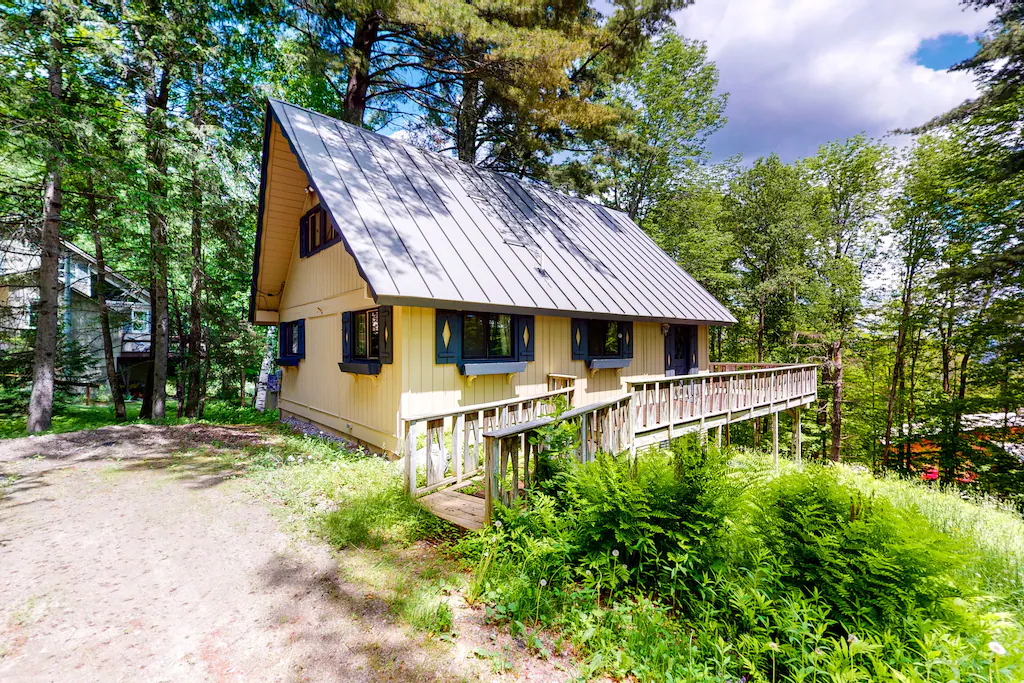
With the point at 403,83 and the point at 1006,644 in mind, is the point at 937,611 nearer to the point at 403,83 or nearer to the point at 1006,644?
the point at 1006,644

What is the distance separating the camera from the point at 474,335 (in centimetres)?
778

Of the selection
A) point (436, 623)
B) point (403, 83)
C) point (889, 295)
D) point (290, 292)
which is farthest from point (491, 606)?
point (889, 295)

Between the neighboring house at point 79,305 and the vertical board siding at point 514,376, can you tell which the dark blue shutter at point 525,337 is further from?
the neighboring house at point 79,305

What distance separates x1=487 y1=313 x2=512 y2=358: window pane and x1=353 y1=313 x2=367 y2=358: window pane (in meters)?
2.52

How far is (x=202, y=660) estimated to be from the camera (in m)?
2.57

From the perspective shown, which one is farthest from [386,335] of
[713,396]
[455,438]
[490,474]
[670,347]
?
[670,347]

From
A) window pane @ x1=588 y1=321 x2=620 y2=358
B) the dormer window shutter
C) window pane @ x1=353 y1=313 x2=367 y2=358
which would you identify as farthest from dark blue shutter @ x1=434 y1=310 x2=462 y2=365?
window pane @ x1=588 y1=321 x2=620 y2=358

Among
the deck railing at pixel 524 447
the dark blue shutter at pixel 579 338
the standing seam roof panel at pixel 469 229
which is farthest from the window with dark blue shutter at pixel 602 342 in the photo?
the deck railing at pixel 524 447

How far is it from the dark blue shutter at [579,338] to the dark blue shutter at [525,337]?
1248mm

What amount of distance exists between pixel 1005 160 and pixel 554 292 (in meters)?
11.0

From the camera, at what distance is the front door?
12461 mm

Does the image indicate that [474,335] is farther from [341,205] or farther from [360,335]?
[341,205]

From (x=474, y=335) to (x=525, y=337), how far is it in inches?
46.1

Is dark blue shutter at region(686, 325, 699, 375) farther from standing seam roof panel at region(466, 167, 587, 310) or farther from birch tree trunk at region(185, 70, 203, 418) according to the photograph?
birch tree trunk at region(185, 70, 203, 418)
